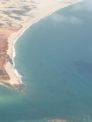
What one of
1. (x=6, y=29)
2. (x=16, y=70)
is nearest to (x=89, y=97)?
(x=16, y=70)

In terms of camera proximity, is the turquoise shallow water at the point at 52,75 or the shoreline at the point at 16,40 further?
the shoreline at the point at 16,40

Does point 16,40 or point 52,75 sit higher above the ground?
point 16,40

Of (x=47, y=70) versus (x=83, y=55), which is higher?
(x=83, y=55)

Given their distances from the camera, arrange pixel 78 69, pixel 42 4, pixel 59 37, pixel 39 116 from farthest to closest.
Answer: pixel 42 4 → pixel 59 37 → pixel 78 69 → pixel 39 116

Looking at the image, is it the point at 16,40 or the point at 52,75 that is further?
the point at 16,40

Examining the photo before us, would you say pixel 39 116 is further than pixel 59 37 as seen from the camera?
No

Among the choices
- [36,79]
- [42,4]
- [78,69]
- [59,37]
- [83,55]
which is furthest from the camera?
[42,4]

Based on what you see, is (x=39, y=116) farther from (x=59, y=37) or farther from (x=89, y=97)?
(x=59, y=37)

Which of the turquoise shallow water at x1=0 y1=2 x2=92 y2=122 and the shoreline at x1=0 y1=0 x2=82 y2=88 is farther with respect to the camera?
the shoreline at x1=0 y1=0 x2=82 y2=88
